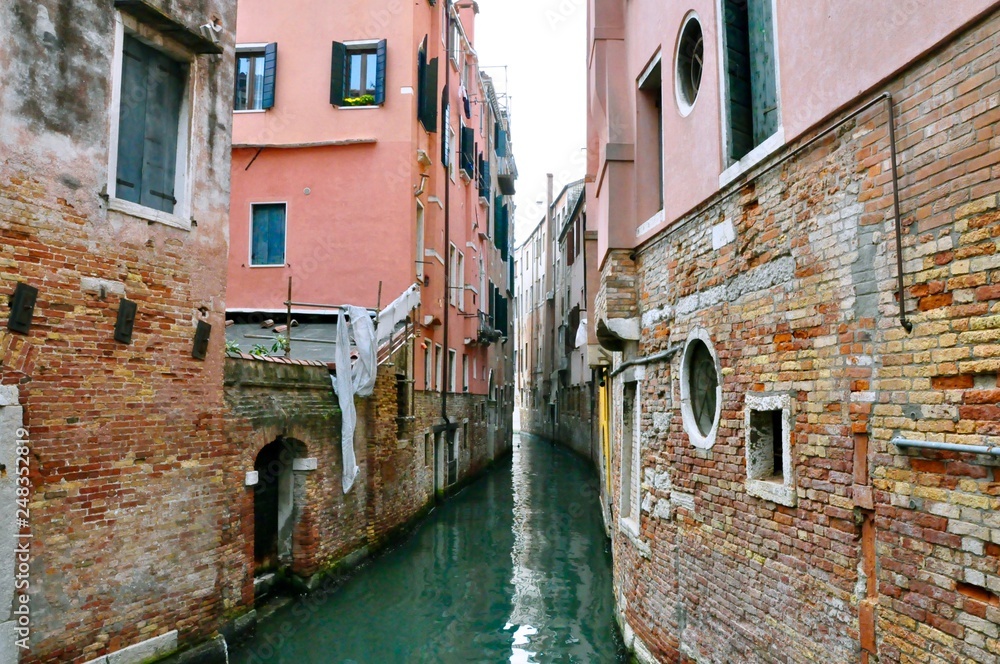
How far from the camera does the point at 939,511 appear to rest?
3258mm

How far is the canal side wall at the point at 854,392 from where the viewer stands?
310 cm

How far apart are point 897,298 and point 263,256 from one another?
1273cm

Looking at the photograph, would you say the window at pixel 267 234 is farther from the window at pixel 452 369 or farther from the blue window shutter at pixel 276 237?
the window at pixel 452 369

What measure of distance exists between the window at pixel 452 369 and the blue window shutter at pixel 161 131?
449 inches

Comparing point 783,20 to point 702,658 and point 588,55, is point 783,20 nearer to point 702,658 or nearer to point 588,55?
point 702,658

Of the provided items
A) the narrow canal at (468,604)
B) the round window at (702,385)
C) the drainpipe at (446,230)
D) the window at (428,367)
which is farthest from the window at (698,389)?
the drainpipe at (446,230)

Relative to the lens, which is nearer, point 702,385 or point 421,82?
point 702,385

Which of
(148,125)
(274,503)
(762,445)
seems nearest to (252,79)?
(148,125)

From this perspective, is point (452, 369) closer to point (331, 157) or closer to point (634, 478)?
point (331, 157)

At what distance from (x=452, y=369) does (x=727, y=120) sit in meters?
13.7

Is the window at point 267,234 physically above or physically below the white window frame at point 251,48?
below

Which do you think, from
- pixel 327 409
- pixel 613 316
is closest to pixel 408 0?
pixel 327 409

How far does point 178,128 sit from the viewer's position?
23.4ft

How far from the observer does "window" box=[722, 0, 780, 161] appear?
522 centimetres
